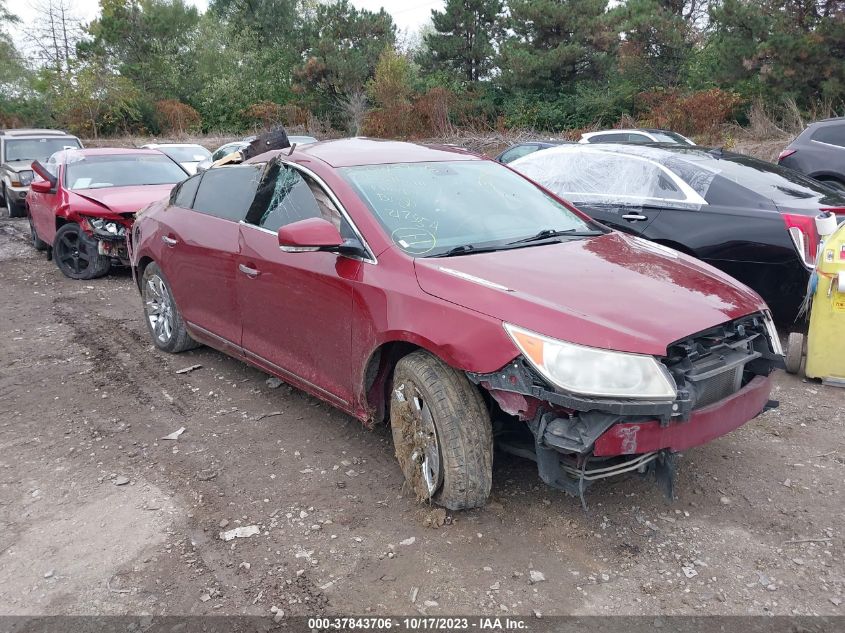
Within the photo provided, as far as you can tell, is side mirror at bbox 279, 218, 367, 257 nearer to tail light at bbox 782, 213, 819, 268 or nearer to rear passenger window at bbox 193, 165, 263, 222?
rear passenger window at bbox 193, 165, 263, 222

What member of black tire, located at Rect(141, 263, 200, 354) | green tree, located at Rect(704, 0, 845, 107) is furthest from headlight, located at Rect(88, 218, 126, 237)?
green tree, located at Rect(704, 0, 845, 107)

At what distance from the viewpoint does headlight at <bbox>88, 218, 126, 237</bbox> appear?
8.80m

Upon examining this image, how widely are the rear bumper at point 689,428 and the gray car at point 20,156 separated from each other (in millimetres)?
14637

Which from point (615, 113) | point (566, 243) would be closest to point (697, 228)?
point (566, 243)

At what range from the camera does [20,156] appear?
1548 centimetres

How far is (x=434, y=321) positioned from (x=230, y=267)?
1.96m

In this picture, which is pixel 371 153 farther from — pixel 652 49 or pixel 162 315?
pixel 652 49

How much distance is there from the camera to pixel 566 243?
3924mm

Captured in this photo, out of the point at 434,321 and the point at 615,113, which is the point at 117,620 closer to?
the point at 434,321

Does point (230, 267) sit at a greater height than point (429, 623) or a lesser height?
greater

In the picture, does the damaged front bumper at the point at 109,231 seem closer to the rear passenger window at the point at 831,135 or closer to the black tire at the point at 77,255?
the black tire at the point at 77,255

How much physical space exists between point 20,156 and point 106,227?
27.8ft

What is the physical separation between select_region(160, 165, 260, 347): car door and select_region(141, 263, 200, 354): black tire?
0.23 metres

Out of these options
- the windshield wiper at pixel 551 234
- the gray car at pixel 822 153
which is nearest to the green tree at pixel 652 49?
the gray car at pixel 822 153
